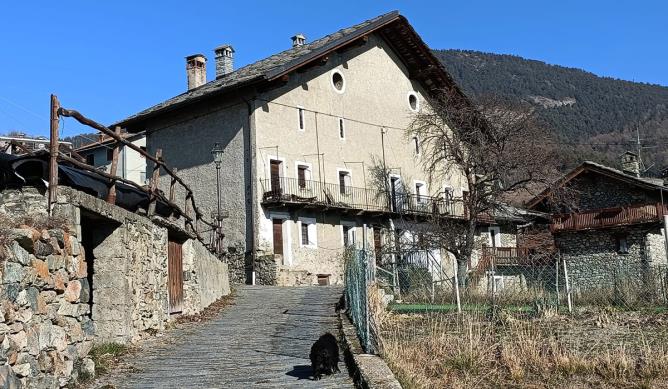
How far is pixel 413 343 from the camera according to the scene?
1024 cm

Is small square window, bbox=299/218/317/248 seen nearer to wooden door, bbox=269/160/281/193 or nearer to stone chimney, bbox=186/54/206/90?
wooden door, bbox=269/160/281/193

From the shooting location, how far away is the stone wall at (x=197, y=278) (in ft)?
48.3

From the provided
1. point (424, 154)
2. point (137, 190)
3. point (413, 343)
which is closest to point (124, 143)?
point (137, 190)

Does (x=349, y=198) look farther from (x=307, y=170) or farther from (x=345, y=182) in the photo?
(x=307, y=170)

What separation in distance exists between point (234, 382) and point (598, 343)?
20.1 ft

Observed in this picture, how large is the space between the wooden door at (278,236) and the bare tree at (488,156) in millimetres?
6648

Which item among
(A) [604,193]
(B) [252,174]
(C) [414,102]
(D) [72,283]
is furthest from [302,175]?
(D) [72,283]

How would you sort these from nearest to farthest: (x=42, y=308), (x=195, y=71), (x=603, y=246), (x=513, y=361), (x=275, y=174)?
(x=42, y=308), (x=513, y=361), (x=275, y=174), (x=195, y=71), (x=603, y=246)

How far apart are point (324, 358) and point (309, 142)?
926 inches

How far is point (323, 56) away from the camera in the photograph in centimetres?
3114

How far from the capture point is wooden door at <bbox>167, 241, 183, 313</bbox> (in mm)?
13508

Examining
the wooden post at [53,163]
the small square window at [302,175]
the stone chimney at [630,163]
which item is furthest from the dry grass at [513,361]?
the stone chimney at [630,163]

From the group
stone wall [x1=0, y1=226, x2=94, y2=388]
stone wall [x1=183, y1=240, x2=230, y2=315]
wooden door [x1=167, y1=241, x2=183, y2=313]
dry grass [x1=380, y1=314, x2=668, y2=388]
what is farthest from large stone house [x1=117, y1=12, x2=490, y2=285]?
stone wall [x1=0, y1=226, x2=94, y2=388]

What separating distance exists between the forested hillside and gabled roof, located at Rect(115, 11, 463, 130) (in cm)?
3876
